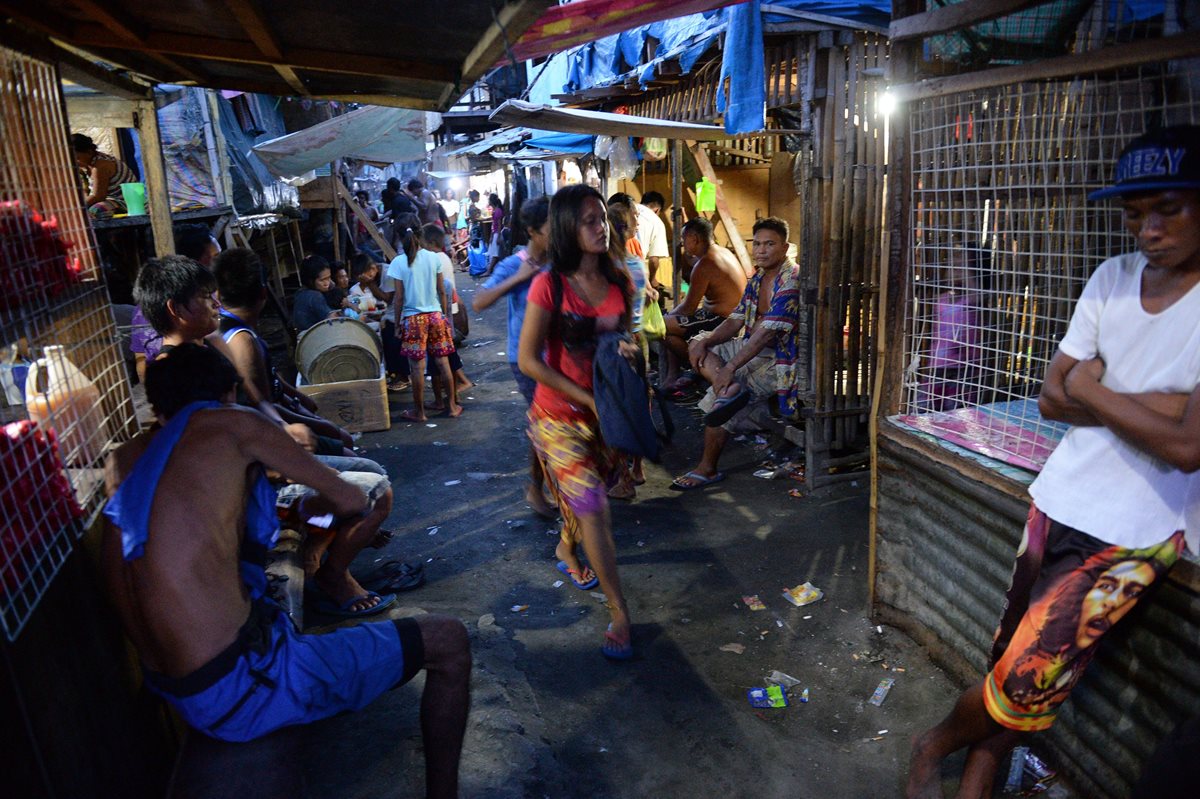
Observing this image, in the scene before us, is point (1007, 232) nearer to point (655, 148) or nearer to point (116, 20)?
point (116, 20)

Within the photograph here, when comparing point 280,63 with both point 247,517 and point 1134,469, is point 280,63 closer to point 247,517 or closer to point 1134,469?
point 247,517

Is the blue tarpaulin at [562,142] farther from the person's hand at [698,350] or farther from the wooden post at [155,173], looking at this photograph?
the wooden post at [155,173]

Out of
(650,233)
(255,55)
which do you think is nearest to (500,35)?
(255,55)

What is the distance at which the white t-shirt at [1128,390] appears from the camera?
80.2 inches

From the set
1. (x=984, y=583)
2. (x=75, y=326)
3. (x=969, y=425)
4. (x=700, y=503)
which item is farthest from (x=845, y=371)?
(x=75, y=326)

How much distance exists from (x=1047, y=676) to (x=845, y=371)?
11.6ft

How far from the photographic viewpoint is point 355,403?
733cm

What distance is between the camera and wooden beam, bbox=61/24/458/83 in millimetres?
2971

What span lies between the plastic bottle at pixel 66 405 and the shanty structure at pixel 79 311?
0.01 m

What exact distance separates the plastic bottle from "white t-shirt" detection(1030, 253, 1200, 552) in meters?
3.00

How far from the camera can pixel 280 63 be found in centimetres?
346

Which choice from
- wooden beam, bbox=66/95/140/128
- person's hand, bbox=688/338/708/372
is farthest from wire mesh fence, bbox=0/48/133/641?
person's hand, bbox=688/338/708/372

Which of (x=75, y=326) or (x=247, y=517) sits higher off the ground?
(x=75, y=326)

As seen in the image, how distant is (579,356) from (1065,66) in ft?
→ 7.21
